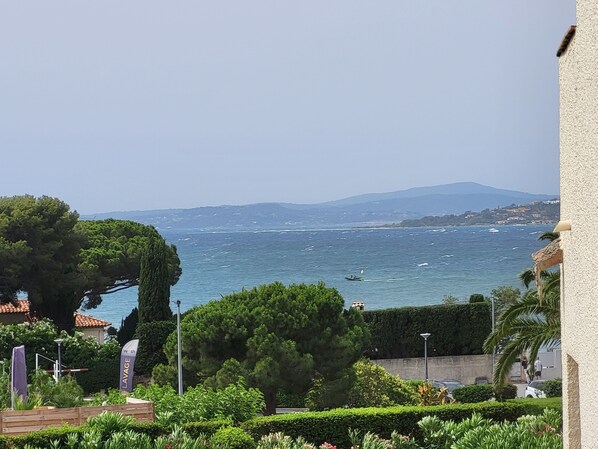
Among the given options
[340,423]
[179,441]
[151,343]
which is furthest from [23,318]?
[179,441]

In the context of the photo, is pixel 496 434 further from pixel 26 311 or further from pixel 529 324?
pixel 26 311

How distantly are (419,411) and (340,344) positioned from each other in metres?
11.9

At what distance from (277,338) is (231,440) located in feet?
50.9

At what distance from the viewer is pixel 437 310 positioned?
54.8 meters

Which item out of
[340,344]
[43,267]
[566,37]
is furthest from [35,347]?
[566,37]

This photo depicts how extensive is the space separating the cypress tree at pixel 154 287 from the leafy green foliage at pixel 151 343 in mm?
1599

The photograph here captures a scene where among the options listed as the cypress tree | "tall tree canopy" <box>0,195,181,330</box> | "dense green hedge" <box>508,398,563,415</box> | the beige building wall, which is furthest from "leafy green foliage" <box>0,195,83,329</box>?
the beige building wall

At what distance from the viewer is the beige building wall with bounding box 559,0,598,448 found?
27.5ft

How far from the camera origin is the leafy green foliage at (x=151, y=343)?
173ft

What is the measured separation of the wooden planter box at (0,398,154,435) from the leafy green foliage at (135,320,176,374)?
1097 inches

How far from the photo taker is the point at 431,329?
54688mm

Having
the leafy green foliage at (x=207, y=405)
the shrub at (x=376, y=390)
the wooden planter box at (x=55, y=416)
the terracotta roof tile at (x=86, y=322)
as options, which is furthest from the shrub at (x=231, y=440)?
the terracotta roof tile at (x=86, y=322)

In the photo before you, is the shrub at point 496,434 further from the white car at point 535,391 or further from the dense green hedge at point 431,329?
the dense green hedge at point 431,329

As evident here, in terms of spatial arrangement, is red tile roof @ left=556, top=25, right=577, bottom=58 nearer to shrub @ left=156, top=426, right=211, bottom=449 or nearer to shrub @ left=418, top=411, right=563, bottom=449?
shrub @ left=418, top=411, right=563, bottom=449
